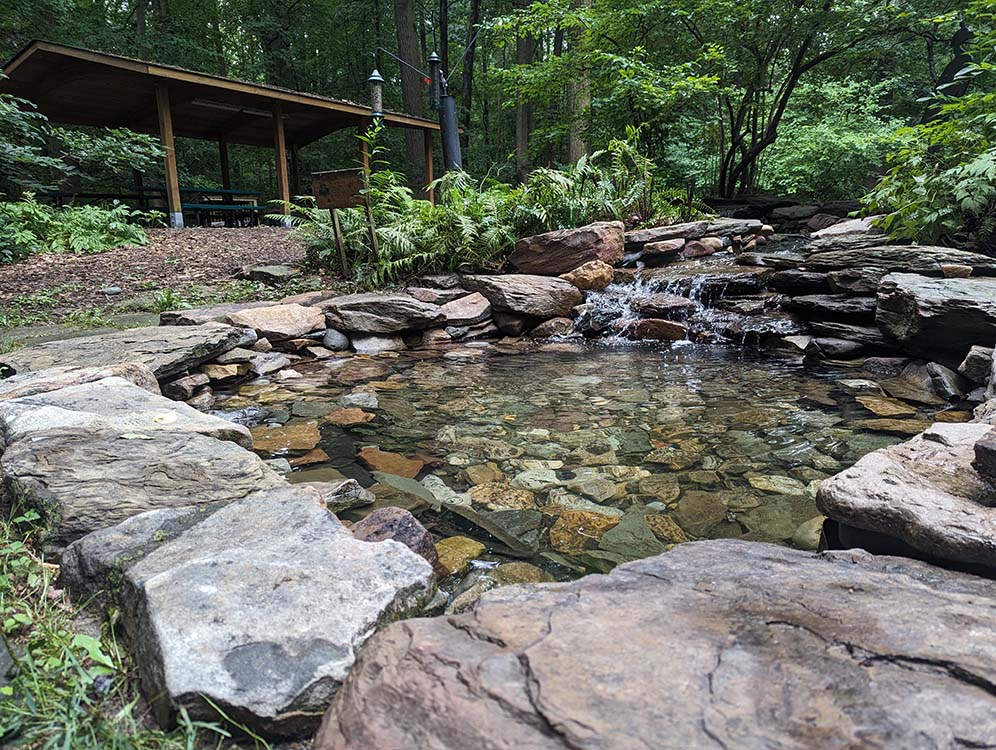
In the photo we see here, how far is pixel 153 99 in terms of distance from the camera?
12.3m

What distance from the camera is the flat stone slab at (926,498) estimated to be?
1451 millimetres

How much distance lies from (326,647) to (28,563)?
0.96 m

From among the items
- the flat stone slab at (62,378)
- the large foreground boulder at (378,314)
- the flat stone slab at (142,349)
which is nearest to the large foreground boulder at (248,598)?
the flat stone slab at (62,378)

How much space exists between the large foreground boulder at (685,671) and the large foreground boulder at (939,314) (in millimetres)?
3437

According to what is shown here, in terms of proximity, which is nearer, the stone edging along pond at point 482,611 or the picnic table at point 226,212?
the stone edging along pond at point 482,611

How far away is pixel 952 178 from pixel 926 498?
15.8ft

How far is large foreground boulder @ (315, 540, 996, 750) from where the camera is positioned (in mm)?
806

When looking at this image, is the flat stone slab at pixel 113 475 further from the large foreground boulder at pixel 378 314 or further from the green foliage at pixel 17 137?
the green foliage at pixel 17 137

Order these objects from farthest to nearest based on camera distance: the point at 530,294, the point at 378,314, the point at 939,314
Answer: the point at 530,294 < the point at 378,314 < the point at 939,314

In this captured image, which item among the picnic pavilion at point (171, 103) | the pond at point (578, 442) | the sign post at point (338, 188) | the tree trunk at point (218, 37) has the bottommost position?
the pond at point (578, 442)

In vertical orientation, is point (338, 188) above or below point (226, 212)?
below

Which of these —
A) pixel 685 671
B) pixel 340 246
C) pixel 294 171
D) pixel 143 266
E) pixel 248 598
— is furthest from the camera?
pixel 294 171

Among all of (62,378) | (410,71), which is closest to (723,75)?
(410,71)

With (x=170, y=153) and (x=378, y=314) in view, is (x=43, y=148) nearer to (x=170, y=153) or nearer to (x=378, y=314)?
(x=170, y=153)
